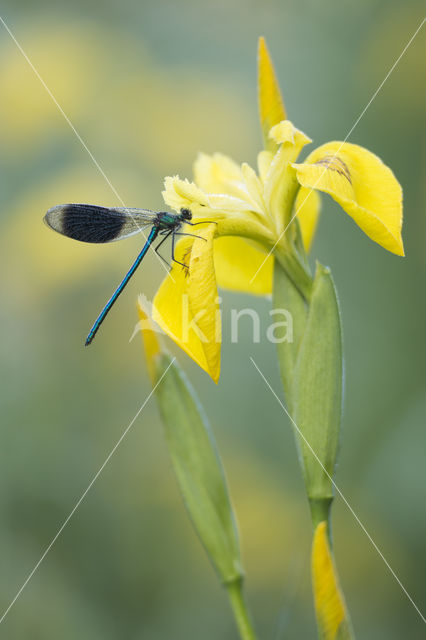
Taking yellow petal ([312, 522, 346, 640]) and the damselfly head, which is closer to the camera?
yellow petal ([312, 522, 346, 640])

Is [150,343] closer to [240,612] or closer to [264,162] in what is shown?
[264,162]

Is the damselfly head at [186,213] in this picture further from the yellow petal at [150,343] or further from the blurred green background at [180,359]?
the blurred green background at [180,359]

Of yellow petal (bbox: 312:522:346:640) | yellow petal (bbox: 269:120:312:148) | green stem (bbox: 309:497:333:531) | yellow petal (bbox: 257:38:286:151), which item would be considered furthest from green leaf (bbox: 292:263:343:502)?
yellow petal (bbox: 257:38:286:151)

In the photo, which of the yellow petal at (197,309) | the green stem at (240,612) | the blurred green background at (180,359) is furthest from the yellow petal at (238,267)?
the blurred green background at (180,359)

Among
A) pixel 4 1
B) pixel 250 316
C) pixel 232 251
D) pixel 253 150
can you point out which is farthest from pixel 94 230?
pixel 4 1

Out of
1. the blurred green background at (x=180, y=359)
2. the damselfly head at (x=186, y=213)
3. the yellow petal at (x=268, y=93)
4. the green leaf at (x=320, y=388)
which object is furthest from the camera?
the blurred green background at (x=180, y=359)

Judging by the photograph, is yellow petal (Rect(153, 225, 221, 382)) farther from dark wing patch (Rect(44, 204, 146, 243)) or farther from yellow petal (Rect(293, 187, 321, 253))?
dark wing patch (Rect(44, 204, 146, 243))

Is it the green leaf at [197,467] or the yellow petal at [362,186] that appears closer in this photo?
the yellow petal at [362,186]

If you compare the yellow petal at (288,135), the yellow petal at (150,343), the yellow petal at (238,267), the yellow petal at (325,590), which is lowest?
the yellow petal at (325,590)
